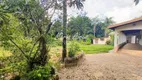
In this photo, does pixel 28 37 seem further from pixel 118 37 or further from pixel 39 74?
pixel 118 37

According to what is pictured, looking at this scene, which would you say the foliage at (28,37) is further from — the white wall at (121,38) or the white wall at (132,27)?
the white wall at (121,38)

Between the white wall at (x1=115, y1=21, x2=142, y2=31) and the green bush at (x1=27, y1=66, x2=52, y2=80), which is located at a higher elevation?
the white wall at (x1=115, y1=21, x2=142, y2=31)

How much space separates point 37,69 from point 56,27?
6.64ft

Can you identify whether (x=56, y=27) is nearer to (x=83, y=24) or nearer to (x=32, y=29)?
(x=32, y=29)

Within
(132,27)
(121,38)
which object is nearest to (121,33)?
(121,38)

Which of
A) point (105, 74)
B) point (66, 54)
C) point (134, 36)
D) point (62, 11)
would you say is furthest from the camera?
point (134, 36)

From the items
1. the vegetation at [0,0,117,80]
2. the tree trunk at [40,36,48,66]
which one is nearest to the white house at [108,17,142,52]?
the vegetation at [0,0,117,80]

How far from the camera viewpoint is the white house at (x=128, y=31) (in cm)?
1956

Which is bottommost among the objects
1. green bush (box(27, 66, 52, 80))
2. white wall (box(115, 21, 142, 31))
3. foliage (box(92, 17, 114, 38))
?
green bush (box(27, 66, 52, 80))

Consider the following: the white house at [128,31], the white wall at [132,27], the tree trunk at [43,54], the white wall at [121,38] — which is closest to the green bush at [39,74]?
the tree trunk at [43,54]

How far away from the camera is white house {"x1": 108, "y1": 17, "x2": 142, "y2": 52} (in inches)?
770

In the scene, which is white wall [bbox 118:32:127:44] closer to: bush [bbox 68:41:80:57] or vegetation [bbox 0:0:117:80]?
bush [bbox 68:41:80:57]

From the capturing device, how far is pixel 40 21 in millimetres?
6988

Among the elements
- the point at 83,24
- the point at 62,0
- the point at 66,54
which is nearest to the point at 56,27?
the point at 62,0
